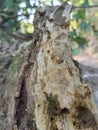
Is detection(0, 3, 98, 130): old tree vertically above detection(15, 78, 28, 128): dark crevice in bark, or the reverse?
detection(0, 3, 98, 130): old tree

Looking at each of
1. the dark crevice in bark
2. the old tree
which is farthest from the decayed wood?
the dark crevice in bark

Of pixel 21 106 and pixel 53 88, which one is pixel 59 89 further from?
pixel 21 106

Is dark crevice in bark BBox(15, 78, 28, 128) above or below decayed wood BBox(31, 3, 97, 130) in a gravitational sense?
below

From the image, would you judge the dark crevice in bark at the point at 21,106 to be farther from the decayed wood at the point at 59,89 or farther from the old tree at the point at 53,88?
the decayed wood at the point at 59,89

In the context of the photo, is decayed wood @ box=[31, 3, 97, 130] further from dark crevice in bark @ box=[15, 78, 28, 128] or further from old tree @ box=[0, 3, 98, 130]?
dark crevice in bark @ box=[15, 78, 28, 128]

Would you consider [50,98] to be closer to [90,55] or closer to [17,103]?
[17,103]

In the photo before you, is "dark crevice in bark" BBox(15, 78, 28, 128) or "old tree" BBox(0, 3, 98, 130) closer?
"old tree" BBox(0, 3, 98, 130)

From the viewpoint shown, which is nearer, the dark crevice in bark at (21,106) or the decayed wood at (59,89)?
the decayed wood at (59,89)

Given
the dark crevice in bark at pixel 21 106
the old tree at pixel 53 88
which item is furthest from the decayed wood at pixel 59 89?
the dark crevice in bark at pixel 21 106
